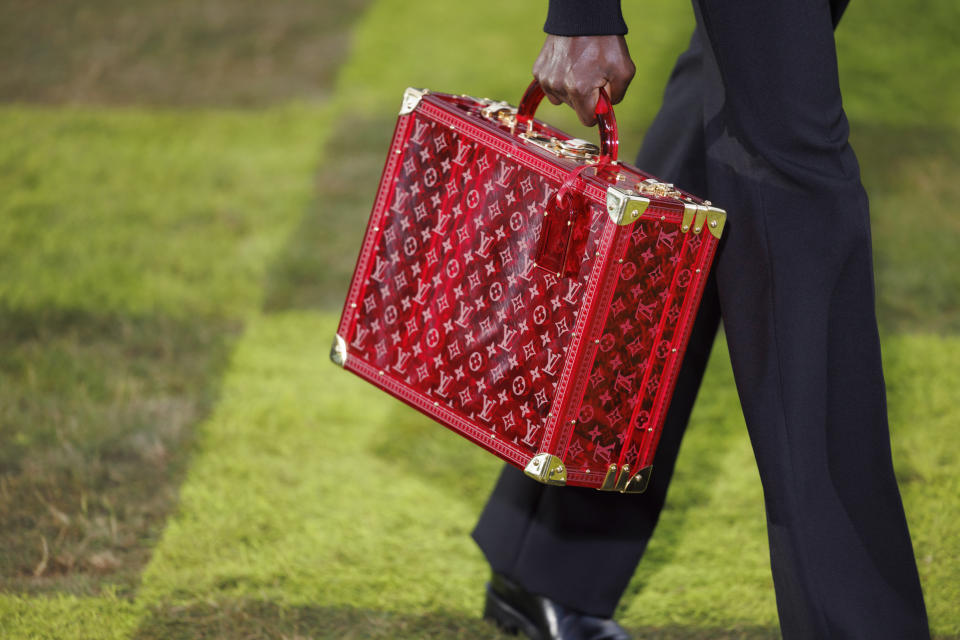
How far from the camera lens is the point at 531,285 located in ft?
3.75

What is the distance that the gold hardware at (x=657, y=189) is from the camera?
1087 millimetres

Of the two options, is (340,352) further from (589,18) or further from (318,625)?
(589,18)

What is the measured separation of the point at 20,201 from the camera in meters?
2.75

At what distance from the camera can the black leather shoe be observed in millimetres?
1388

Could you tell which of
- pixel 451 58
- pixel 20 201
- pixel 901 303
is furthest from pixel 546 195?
pixel 451 58

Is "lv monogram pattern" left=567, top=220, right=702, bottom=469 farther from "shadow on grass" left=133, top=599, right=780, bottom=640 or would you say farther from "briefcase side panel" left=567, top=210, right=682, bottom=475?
"shadow on grass" left=133, top=599, right=780, bottom=640

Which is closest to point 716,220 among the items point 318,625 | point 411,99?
point 411,99

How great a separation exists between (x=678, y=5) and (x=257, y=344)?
2967 millimetres

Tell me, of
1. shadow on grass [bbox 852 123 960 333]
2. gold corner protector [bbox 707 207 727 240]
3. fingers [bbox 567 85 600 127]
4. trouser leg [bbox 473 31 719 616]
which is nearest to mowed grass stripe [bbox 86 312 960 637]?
trouser leg [bbox 473 31 719 616]

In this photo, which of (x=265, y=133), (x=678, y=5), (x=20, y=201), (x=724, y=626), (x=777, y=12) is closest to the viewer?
(x=777, y=12)

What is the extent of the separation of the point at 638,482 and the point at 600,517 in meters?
0.20

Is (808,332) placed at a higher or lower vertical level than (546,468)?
higher

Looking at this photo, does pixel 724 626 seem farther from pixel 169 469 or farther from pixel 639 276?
pixel 169 469

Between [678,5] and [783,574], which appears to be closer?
[783,574]
